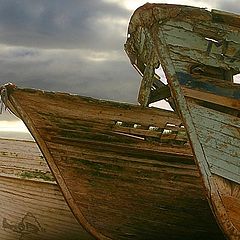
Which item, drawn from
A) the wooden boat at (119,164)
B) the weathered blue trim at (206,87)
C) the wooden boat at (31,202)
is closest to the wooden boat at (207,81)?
the weathered blue trim at (206,87)

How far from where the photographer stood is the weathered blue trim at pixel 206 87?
5.88 m

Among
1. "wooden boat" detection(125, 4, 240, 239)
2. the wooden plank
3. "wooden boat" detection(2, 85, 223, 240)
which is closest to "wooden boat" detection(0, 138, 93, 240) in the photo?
→ "wooden boat" detection(2, 85, 223, 240)

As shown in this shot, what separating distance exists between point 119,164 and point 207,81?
6.99 ft

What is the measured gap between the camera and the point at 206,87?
5918 mm

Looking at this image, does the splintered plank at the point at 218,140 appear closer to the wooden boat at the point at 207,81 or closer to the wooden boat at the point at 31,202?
the wooden boat at the point at 207,81

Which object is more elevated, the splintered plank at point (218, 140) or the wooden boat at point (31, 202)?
the splintered plank at point (218, 140)

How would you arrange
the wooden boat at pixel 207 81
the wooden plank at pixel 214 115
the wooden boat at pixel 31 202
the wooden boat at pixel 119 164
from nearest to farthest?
the wooden boat at pixel 207 81 < the wooden plank at pixel 214 115 < the wooden boat at pixel 119 164 < the wooden boat at pixel 31 202

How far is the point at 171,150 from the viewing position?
7.18 m

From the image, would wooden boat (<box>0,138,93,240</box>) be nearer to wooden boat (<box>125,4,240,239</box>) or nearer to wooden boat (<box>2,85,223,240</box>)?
wooden boat (<box>2,85,223,240</box>)

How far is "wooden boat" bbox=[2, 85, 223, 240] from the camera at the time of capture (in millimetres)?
6953

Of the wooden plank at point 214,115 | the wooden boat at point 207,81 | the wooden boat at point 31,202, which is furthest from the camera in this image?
the wooden boat at point 31,202

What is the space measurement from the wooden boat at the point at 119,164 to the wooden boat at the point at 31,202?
0.87 metres

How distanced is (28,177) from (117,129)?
2.48 m

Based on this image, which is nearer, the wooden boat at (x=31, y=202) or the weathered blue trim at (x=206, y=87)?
the weathered blue trim at (x=206, y=87)
